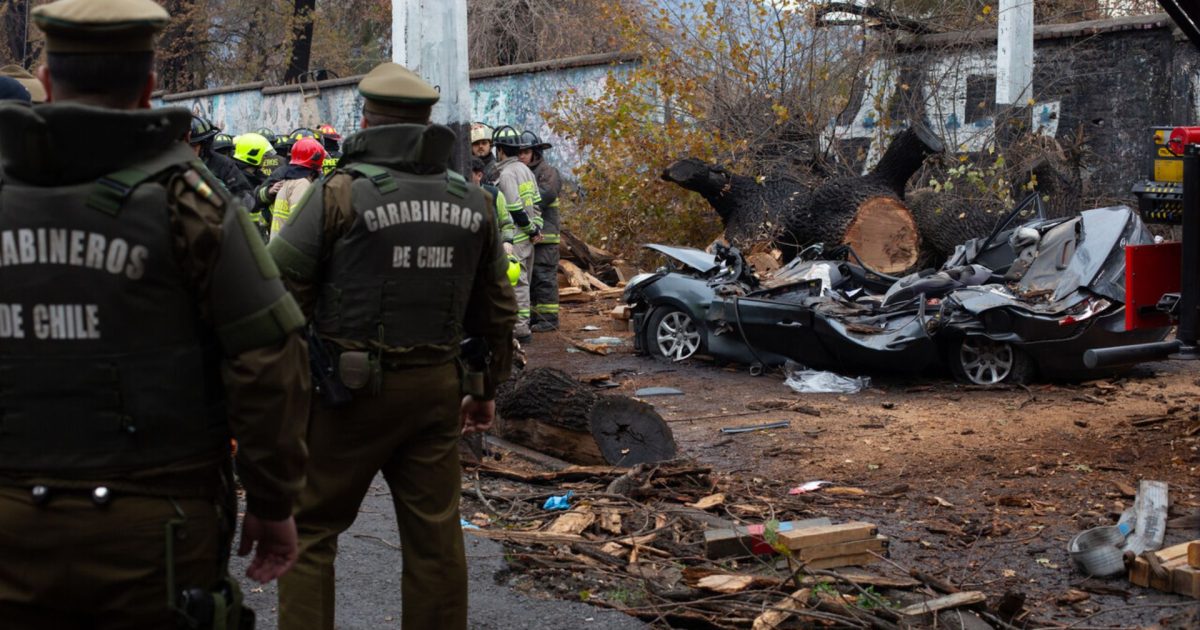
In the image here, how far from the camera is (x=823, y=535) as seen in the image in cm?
564

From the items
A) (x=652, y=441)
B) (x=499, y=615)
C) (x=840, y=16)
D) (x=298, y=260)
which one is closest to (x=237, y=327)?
(x=298, y=260)

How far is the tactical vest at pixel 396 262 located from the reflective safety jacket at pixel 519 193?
896cm

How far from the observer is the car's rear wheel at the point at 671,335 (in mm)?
12602

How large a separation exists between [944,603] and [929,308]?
6.01m

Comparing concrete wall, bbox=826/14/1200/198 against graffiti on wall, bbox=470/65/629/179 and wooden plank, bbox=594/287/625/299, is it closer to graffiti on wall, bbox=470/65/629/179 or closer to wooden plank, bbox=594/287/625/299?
wooden plank, bbox=594/287/625/299

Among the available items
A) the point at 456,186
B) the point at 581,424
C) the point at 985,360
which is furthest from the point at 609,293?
the point at 456,186

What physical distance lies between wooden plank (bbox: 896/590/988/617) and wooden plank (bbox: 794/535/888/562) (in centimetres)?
56

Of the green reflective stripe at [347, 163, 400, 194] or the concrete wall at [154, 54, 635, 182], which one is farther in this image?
the concrete wall at [154, 54, 635, 182]

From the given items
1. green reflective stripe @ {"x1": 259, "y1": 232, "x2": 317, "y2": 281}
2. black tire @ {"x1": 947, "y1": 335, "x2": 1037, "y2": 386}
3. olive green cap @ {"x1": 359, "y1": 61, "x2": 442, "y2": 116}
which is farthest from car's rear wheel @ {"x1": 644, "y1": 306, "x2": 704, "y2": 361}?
green reflective stripe @ {"x1": 259, "y1": 232, "x2": 317, "y2": 281}

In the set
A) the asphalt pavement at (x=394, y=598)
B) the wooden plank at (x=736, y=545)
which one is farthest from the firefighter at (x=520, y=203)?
the wooden plank at (x=736, y=545)

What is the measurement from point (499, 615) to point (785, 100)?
1428cm

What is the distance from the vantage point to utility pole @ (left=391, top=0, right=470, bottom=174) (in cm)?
1012

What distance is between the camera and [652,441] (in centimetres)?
801

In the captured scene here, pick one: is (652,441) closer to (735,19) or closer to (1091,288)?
(1091,288)
